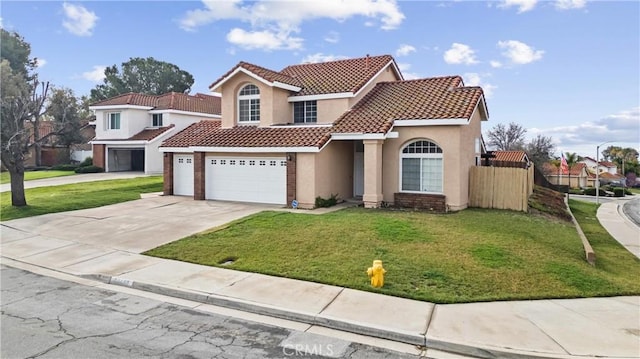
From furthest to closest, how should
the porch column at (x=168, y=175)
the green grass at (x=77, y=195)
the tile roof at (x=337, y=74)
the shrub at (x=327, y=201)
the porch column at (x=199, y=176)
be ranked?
the porch column at (x=168, y=175)
the tile roof at (x=337, y=74)
the porch column at (x=199, y=176)
the green grass at (x=77, y=195)
the shrub at (x=327, y=201)

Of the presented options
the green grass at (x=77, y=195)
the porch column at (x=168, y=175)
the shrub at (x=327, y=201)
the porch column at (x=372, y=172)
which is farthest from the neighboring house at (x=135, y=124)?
the porch column at (x=372, y=172)

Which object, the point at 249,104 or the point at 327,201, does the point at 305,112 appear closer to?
the point at 249,104

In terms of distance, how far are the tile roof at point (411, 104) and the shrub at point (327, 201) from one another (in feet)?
9.31

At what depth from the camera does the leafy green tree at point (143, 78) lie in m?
58.5

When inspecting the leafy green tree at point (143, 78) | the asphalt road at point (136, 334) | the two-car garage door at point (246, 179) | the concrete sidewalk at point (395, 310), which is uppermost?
the leafy green tree at point (143, 78)

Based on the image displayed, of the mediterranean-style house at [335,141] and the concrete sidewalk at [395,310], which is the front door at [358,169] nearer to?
the mediterranean-style house at [335,141]

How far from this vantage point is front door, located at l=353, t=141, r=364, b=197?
20033 millimetres

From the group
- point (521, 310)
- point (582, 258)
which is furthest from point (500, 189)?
point (521, 310)

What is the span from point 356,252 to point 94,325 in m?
5.79

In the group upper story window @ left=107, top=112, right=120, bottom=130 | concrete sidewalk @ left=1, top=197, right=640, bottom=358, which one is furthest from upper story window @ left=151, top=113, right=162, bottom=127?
concrete sidewalk @ left=1, top=197, right=640, bottom=358

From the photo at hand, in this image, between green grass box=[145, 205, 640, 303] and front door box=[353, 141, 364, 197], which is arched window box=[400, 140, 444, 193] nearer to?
green grass box=[145, 205, 640, 303]

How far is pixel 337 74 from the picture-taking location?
2206 centimetres

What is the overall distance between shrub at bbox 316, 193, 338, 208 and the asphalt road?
32.1ft

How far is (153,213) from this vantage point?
16688 mm
